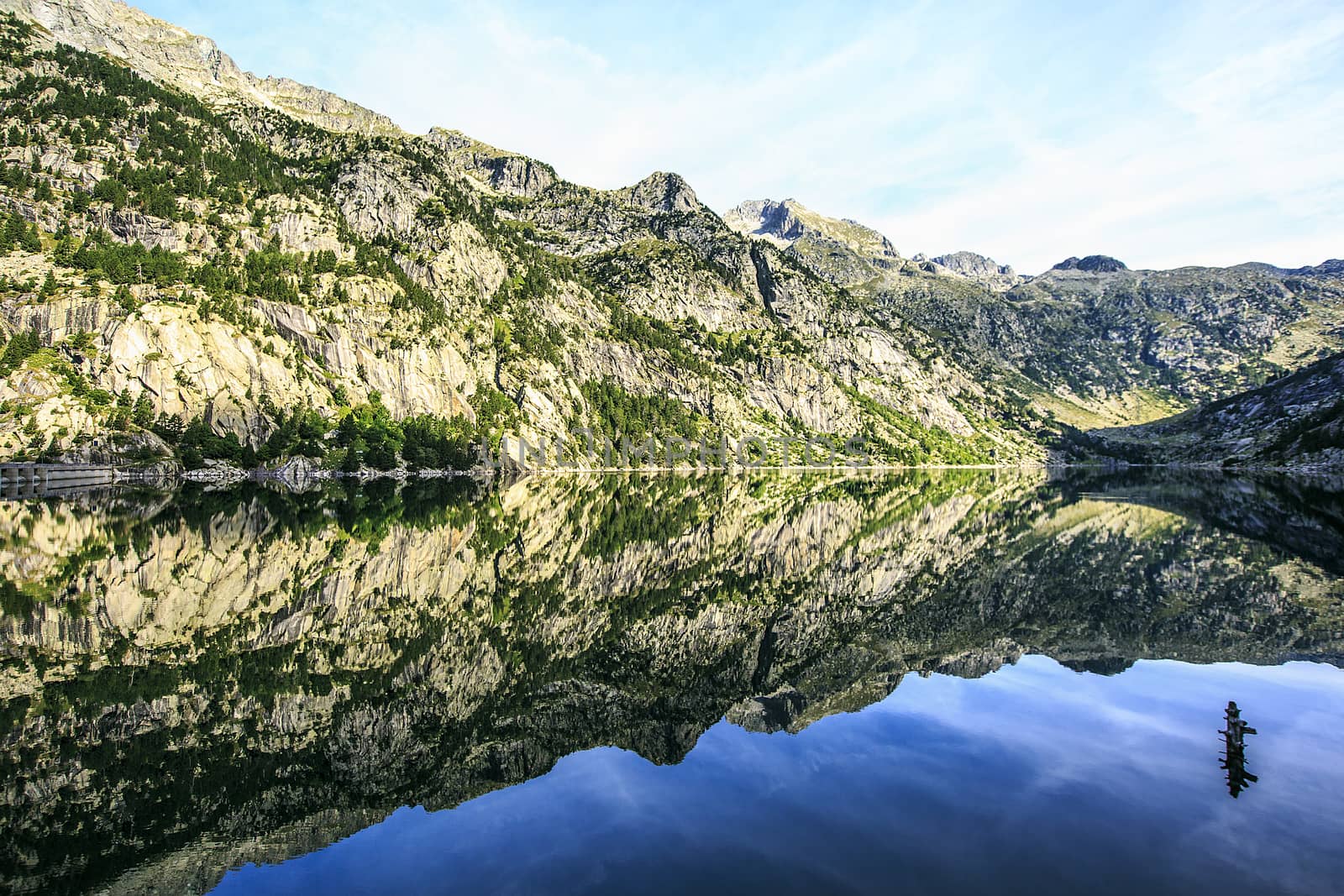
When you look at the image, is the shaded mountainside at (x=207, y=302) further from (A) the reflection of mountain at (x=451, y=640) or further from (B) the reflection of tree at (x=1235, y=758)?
(B) the reflection of tree at (x=1235, y=758)

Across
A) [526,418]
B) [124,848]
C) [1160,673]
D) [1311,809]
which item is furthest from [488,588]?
[526,418]

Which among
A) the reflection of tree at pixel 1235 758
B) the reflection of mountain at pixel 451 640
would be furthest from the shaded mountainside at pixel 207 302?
the reflection of tree at pixel 1235 758

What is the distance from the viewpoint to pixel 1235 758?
12812mm

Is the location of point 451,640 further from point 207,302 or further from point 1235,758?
point 207,302

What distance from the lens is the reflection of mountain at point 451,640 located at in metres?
12.4

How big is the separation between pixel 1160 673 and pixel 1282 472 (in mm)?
192685

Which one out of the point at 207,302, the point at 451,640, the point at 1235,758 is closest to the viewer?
the point at 1235,758

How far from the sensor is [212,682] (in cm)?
1817

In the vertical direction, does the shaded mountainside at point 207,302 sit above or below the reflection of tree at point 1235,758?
above

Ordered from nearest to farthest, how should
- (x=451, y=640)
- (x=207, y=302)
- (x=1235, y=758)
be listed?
(x=1235, y=758) → (x=451, y=640) → (x=207, y=302)

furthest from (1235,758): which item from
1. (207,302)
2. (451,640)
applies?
(207,302)

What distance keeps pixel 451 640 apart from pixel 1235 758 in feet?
69.0

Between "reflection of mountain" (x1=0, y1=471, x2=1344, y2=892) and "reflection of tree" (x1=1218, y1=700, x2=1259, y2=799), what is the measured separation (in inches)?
305

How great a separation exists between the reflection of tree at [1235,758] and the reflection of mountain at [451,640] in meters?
7.76
